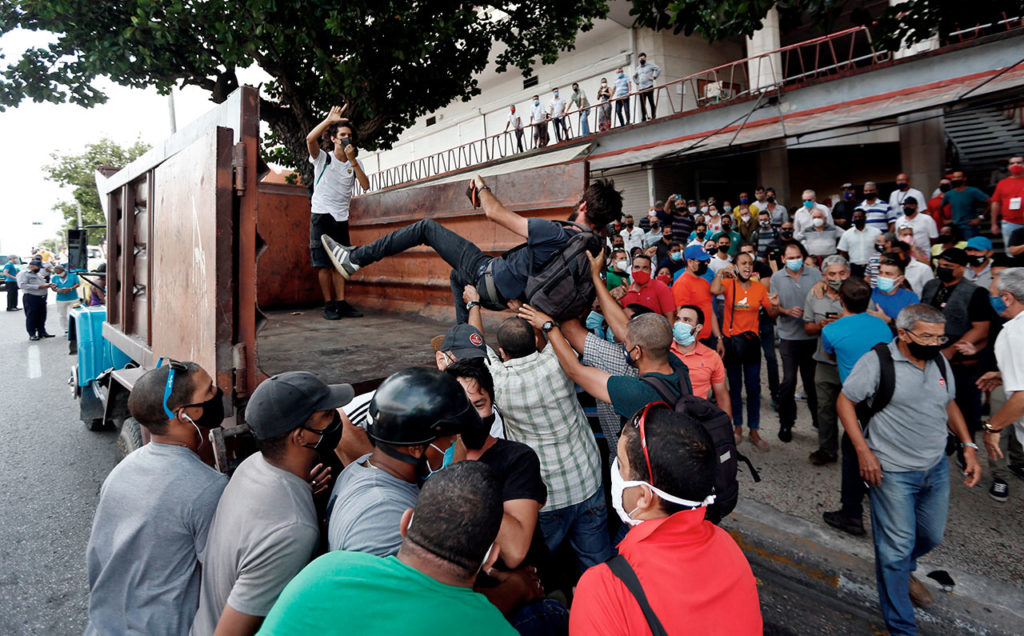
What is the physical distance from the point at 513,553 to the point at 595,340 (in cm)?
141

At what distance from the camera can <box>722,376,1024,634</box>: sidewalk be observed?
276 centimetres

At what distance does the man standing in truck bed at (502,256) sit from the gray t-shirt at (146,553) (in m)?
1.81

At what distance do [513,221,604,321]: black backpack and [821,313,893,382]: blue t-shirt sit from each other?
1.85m

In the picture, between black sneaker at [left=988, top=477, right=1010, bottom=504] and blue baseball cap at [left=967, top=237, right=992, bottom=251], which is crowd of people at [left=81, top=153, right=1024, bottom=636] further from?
blue baseball cap at [left=967, top=237, right=992, bottom=251]

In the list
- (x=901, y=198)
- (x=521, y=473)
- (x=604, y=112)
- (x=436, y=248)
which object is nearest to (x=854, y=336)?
(x=521, y=473)

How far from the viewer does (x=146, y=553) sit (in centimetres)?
175

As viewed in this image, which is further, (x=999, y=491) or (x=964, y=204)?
(x=964, y=204)

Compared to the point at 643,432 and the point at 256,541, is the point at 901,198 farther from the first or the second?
the point at 256,541

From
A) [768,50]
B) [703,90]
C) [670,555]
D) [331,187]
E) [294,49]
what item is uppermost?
[703,90]

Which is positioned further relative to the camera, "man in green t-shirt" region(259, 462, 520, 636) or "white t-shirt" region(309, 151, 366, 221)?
"white t-shirt" region(309, 151, 366, 221)

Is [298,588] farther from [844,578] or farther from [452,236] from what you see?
[844,578]

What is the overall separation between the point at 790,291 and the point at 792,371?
31.4 inches

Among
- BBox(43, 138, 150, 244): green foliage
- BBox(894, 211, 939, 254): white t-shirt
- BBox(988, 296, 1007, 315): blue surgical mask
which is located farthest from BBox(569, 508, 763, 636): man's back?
BBox(43, 138, 150, 244): green foliage

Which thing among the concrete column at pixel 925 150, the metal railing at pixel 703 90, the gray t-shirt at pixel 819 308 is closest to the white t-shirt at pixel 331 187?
the gray t-shirt at pixel 819 308
